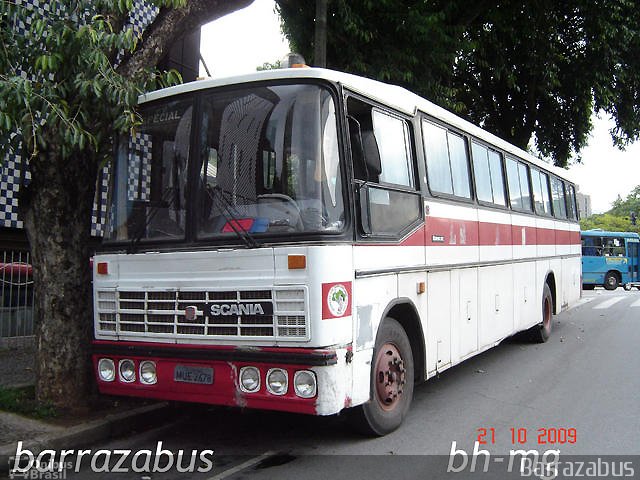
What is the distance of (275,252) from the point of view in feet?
13.9

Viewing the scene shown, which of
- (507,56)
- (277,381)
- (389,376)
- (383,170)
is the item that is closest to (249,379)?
(277,381)

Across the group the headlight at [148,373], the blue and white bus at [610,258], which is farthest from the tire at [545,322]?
the blue and white bus at [610,258]

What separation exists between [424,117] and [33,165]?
3797mm

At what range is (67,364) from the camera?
218 inches

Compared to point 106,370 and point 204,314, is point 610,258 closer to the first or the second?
point 204,314

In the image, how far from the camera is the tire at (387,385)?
4781mm

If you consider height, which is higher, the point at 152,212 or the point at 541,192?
the point at 541,192

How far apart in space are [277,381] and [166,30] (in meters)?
3.83

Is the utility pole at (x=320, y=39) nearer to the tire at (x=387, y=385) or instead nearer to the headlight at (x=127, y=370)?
the tire at (x=387, y=385)

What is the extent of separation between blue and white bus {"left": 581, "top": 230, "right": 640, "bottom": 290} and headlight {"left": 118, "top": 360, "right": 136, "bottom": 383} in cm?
2566

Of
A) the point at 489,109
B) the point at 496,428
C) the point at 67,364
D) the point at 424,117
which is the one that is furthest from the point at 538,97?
the point at 67,364

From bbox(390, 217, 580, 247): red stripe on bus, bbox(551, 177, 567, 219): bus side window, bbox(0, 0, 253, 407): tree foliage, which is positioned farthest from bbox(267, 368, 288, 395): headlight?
bbox(551, 177, 567, 219): bus side window

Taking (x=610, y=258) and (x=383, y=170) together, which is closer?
(x=383, y=170)

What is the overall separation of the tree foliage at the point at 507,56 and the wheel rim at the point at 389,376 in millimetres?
7022
